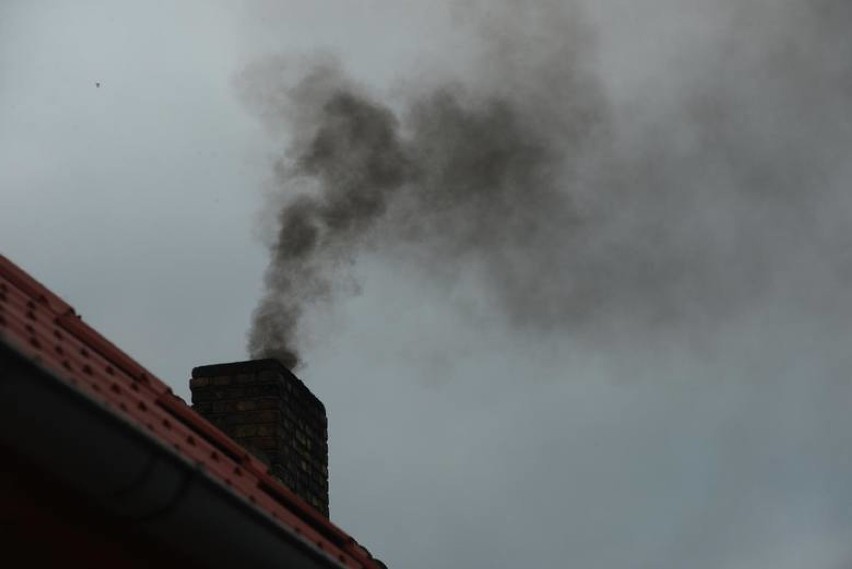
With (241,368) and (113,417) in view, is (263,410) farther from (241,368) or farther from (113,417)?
(113,417)

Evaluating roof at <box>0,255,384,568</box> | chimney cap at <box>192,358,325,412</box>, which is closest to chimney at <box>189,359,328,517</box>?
chimney cap at <box>192,358,325,412</box>

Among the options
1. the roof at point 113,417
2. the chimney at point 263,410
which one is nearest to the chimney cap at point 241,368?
the chimney at point 263,410

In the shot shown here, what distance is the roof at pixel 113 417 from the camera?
2648 mm

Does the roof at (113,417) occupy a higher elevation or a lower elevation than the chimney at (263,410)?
lower

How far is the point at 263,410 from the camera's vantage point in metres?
6.85

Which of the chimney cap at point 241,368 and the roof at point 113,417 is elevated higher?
the chimney cap at point 241,368

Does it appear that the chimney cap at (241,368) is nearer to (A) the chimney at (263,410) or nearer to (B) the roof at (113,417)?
(A) the chimney at (263,410)

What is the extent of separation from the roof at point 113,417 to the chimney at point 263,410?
7.20ft

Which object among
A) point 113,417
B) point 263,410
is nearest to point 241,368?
point 263,410

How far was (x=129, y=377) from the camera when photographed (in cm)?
378

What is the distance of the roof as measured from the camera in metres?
2.65

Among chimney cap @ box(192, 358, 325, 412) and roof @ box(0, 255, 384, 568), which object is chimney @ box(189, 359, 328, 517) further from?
roof @ box(0, 255, 384, 568)

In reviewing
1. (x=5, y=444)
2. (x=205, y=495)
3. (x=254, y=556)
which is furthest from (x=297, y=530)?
(x=5, y=444)

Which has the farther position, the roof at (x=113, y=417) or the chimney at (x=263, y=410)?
the chimney at (x=263, y=410)
